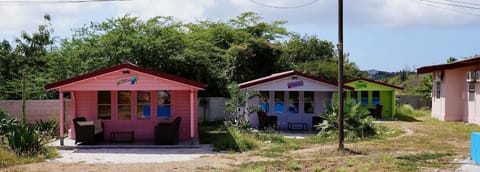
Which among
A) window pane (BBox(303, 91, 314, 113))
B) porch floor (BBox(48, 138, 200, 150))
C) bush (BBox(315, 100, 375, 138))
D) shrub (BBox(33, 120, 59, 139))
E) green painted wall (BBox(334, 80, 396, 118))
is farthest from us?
A: green painted wall (BBox(334, 80, 396, 118))

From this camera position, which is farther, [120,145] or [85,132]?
[120,145]

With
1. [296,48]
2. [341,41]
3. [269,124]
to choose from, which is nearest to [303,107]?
[269,124]

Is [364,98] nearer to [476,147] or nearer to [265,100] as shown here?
[265,100]

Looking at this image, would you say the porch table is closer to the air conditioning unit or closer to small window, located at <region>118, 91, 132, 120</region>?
small window, located at <region>118, 91, 132, 120</region>

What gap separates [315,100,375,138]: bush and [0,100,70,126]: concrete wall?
31.6 ft

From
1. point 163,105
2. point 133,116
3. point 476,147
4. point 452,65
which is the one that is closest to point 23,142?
point 133,116

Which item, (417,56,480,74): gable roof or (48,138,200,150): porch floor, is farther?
(417,56,480,74): gable roof

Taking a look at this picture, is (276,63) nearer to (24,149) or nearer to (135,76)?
(135,76)

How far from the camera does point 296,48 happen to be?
165 ft

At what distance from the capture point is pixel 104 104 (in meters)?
18.5

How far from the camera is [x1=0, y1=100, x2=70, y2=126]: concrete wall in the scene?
21.6 metres

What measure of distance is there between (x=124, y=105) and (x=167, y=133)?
2185mm

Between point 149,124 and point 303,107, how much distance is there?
715 centimetres

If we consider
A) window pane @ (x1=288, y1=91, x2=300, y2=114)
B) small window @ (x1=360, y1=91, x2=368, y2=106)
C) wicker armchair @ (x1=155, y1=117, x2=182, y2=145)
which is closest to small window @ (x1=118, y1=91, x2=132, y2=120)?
wicker armchair @ (x1=155, y1=117, x2=182, y2=145)
